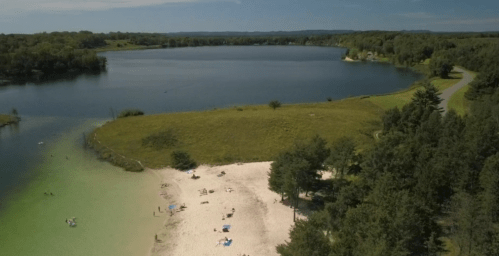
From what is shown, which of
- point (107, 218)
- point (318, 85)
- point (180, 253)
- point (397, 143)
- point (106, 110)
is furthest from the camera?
Answer: point (318, 85)

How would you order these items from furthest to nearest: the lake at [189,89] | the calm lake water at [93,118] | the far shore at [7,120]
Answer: the lake at [189,89] → the far shore at [7,120] → the calm lake water at [93,118]

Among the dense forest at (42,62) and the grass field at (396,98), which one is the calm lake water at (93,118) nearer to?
the dense forest at (42,62)

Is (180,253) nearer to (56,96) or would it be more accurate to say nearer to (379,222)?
(379,222)

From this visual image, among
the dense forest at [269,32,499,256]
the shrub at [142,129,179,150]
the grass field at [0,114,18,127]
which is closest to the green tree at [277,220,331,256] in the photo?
the dense forest at [269,32,499,256]

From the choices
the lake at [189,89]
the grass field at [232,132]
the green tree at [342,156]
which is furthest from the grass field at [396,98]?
the green tree at [342,156]

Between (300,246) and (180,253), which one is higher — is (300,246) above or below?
above

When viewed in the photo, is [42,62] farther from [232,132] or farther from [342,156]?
[342,156]

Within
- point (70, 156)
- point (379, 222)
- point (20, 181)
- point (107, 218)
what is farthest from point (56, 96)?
point (379, 222)
